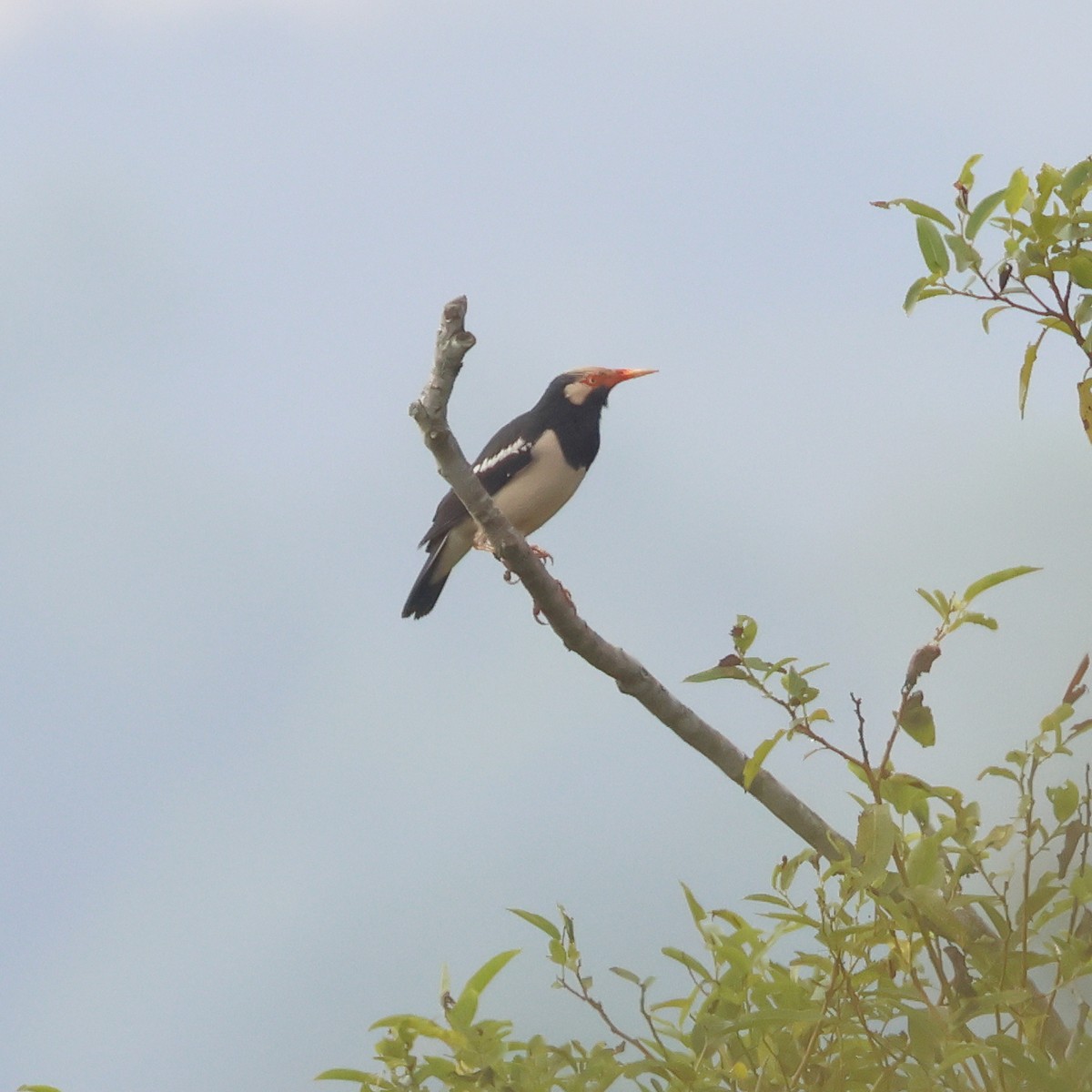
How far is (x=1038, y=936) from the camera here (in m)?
1.57

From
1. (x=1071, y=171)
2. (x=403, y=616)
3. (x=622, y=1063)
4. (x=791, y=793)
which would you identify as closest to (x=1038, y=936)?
(x=622, y=1063)

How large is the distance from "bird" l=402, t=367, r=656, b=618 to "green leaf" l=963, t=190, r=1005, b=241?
2.43 meters

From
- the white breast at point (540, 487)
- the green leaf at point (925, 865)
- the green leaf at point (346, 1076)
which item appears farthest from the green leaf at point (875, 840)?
the white breast at point (540, 487)

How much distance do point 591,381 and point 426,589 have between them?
875 mm

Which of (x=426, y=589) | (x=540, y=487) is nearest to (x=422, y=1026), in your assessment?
(x=540, y=487)

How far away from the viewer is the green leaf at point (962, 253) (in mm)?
1777

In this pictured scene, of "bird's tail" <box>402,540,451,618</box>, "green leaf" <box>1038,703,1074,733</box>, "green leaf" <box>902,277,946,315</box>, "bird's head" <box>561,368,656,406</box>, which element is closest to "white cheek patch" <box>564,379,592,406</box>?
"bird's head" <box>561,368,656,406</box>

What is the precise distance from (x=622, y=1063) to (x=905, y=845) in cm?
37

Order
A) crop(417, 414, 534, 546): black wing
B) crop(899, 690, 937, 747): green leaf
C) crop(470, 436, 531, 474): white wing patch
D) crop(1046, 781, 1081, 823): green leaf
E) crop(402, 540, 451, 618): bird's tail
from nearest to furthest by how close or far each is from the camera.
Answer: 1. crop(1046, 781, 1081, 823): green leaf
2. crop(899, 690, 937, 747): green leaf
3. crop(417, 414, 534, 546): black wing
4. crop(470, 436, 531, 474): white wing patch
5. crop(402, 540, 451, 618): bird's tail

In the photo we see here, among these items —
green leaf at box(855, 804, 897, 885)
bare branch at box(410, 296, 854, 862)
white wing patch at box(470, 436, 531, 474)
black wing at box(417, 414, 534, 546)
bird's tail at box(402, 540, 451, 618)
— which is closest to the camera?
green leaf at box(855, 804, 897, 885)

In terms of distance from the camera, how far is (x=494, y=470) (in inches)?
169

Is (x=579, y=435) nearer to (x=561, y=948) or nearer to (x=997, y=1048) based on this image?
(x=561, y=948)

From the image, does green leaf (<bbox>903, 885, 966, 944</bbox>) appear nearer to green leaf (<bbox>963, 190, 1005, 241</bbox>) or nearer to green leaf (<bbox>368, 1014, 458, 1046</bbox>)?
green leaf (<bbox>368, 1014, 458, 1046</bbox>)

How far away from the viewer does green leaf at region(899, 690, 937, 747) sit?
1667mm
